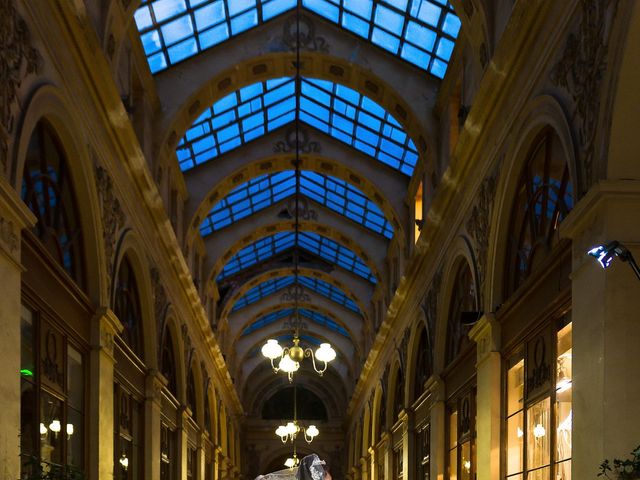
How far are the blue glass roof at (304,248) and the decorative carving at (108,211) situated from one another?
16.1 m

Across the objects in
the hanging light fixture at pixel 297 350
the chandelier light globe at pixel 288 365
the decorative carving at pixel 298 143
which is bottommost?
the chandelier light globe at pixel 288 365

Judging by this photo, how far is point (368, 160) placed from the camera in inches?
859

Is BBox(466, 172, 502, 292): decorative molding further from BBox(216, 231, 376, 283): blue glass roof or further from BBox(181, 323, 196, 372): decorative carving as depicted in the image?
BBox(216, 231, 376, 283): blue glass roof

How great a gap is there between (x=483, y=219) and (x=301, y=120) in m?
10.3

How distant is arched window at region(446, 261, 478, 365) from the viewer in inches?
547

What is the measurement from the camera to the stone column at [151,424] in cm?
1597

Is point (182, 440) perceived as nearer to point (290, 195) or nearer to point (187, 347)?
point (187, 347)

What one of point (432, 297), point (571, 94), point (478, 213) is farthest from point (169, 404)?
point (571, 94)

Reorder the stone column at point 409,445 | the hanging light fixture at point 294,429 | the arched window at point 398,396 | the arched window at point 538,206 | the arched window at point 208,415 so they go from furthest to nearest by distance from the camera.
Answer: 1. the arched window at point 208,415
2. the arched window at point 398,396
3. the hanging light fixture at point 294,429
4. the stone column at point 409,445
5. the arched window at point 538,206

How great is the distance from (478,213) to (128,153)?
4.92 metres

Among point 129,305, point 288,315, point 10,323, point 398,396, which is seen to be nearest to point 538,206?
point 10,323

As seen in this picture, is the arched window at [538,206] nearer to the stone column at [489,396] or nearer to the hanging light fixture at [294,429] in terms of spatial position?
the stone column at [489,396]

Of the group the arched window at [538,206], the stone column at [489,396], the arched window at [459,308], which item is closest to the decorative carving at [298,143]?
the arched window at [459,308]

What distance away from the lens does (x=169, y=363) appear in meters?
20.0
